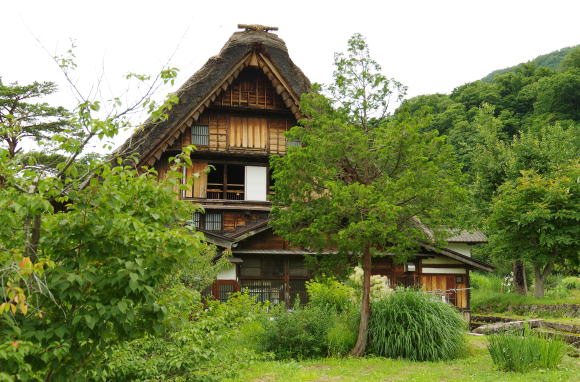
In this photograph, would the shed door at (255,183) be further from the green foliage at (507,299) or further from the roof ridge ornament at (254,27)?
the green foliage at (507,299)

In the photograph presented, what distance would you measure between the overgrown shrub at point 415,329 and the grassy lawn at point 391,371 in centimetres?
41

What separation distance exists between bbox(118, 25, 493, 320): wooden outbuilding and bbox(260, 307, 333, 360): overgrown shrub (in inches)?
230

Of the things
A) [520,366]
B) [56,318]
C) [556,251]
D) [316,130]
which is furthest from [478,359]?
[556,251]

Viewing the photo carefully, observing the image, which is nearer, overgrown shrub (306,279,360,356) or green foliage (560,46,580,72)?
overgrown shrub (306,279,360,356)

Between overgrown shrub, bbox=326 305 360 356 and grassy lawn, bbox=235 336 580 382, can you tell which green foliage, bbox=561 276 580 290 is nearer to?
grassy lawn, bbox=235 336 580 382

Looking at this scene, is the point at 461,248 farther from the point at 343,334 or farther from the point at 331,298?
the point at 343,334

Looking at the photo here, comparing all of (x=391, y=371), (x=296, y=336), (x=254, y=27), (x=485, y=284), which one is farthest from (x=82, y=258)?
(x=485, y=284)

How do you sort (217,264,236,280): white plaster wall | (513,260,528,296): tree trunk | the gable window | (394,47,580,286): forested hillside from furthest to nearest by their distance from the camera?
(513,260,528,296): tree trunk < (394,47,580,286): forested hillside < the gable window < (217,264,236,280): white plaster wall

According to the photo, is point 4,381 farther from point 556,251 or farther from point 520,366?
point 556,251

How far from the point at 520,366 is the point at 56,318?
8228 mm

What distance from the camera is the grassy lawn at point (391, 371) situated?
349 inches

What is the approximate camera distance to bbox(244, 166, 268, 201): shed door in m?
19.5

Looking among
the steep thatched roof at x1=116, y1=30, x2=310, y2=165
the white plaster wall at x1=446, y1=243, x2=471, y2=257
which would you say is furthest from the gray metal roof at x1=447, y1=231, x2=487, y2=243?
the steep thatched roof at x1=116, y1=30, x2=310, y2=165

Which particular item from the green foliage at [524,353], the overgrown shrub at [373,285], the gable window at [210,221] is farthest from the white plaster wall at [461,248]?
the green foliage at [524,353]
